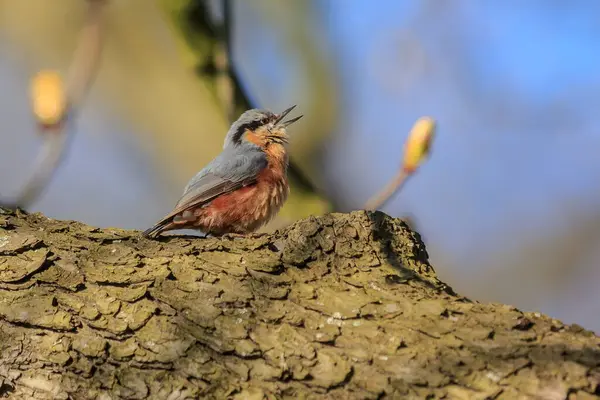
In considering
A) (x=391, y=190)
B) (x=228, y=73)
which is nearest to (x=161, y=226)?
(x=228, y=73)

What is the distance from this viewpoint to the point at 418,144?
3502mm

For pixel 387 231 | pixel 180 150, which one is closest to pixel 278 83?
pixel 180 150

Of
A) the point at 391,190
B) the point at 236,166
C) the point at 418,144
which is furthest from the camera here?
the point at 236,166

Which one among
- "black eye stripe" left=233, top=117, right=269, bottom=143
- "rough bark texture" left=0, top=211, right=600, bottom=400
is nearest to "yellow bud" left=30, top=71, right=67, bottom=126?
"rough bark texture" left=0, top=211, right=600, bottom=400

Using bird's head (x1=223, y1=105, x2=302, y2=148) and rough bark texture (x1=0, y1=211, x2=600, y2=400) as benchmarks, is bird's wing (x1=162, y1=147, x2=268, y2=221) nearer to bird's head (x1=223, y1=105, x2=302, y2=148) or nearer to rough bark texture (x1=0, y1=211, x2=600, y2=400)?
bird's head (x1=223, y1=105, x2=302, y2=148)

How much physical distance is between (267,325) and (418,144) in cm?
154

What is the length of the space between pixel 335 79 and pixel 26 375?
5880mm

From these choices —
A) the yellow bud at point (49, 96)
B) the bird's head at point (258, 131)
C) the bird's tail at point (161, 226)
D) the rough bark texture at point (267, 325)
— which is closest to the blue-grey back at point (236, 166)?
the bird's head at point (258, 131)

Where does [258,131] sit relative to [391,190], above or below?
above

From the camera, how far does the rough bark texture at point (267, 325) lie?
2.00 m

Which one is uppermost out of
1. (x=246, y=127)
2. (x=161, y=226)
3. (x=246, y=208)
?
(x=246, y=127)

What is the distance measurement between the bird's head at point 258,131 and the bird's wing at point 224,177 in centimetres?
22

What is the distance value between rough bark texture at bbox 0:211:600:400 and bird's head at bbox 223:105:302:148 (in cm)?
198

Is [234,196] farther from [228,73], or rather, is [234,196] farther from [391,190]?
[391,190]
